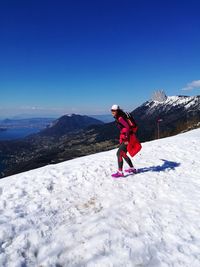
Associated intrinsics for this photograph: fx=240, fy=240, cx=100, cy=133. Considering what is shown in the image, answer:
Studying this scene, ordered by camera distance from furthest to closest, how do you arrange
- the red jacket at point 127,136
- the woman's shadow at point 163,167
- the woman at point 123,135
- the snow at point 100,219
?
1. the woman's shadow at point 163,167
2. the red jacket at point 127,136
3. the woman at point 123,135
4. the snow at point 100,219

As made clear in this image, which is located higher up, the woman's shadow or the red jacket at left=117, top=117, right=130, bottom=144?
the red jacket at left=117, top=117, right=130, bottom=144

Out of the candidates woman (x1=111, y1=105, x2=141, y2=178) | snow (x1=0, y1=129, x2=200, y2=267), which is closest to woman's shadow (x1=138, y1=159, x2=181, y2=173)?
snow (x1=0, y1=129, x2=200, y2=267)

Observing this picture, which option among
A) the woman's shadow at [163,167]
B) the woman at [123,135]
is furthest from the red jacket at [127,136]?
the woman's shadow at [163,167]

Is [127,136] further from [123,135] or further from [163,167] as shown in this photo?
[163,167]

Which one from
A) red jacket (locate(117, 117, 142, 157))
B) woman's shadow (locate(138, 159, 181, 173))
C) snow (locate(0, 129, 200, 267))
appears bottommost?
snow (locate(0, 129, 200, 267))

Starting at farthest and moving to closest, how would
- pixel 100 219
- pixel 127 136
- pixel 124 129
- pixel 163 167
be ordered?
pixel 163 167, pixel 127 136, pixel 124 129, pixel 100 219

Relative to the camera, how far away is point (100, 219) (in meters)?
7.87

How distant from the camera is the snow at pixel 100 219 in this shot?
20.0ft

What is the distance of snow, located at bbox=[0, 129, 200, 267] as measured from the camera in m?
6.09

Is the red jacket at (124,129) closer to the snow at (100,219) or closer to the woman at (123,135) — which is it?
the woman at (123,135)

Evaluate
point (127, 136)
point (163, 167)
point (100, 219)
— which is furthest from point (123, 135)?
point (100, 219)

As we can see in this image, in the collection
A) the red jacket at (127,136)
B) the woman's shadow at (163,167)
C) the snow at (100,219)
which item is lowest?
the snow at (100,219)

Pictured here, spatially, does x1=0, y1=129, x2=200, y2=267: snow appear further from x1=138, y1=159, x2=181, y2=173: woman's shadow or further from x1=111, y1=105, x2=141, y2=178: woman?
x1=111, y1=105, x2=141, y2=178: woman

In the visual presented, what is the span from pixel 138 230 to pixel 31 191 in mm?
5340
